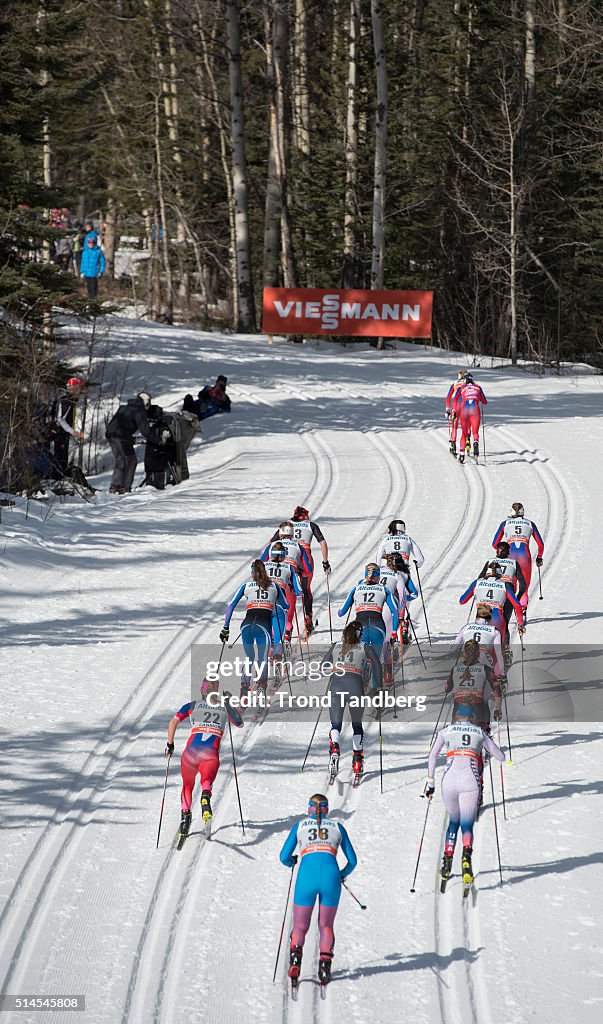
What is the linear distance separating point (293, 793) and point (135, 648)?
3.91m

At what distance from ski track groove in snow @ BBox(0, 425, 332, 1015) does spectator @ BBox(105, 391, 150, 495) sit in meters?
7.19

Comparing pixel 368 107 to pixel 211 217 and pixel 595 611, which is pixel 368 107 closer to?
pixel 211 217

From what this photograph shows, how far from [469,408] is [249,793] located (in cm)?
1138

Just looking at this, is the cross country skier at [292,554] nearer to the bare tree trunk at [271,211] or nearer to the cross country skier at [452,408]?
the cross country skier at [452,408]

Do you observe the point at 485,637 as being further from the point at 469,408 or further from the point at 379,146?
the point at 379,146

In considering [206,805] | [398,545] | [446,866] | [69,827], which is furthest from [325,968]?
[398,545]

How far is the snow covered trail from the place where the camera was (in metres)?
7.96

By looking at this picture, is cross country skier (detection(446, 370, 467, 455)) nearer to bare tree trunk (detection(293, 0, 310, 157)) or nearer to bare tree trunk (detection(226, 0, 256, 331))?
bare tree trunk (detection(226, 0, 256, 331))

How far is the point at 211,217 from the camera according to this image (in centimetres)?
4191

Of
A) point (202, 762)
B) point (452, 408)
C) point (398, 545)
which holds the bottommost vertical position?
point (202, 762)

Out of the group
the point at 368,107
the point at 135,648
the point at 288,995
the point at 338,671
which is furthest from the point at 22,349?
the point at 368,107

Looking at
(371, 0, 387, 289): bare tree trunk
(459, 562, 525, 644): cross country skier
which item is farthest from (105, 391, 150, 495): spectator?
(371, 0, 387, 289): bare tree trunk

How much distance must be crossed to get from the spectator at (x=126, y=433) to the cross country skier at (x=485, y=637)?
415 inches

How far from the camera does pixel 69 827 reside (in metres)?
9.98
